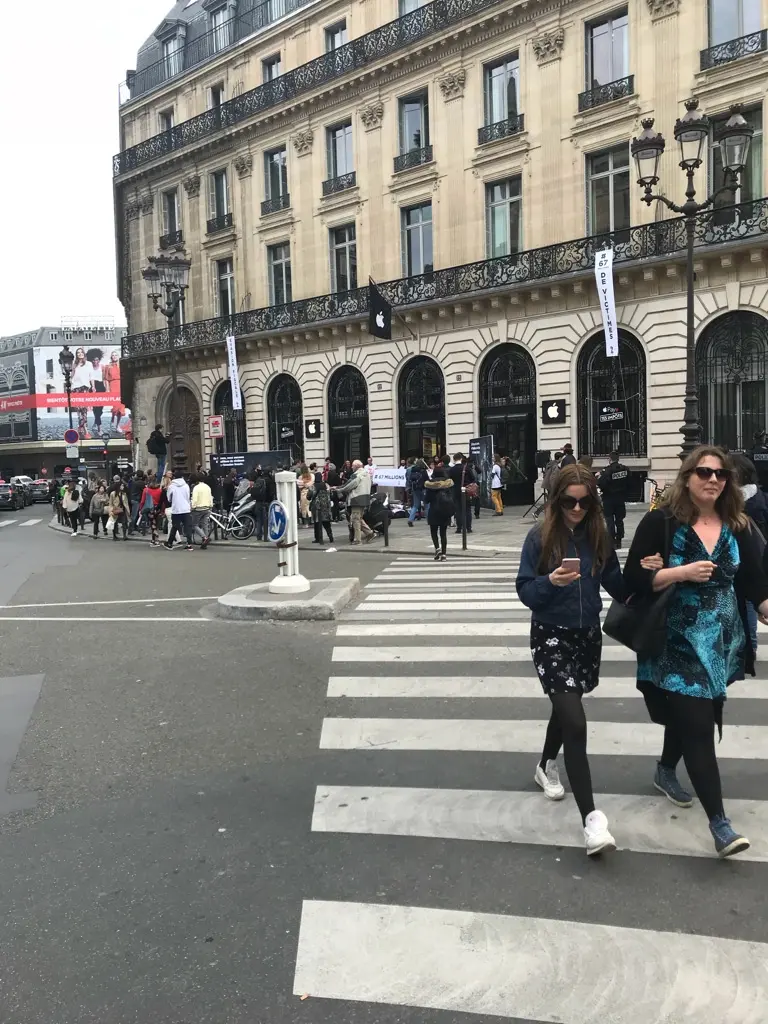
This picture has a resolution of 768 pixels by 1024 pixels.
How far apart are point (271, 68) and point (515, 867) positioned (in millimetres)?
35630

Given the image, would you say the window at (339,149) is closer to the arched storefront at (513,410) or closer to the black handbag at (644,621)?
the arched storefront at (513,410)

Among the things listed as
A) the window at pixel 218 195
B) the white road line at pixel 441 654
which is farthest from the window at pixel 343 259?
the white road line at pixel 441 654

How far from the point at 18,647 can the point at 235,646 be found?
2.32m

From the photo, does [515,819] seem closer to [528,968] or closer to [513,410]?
[528,968]

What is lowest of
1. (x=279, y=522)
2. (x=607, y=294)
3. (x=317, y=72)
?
(x=279, y=522)

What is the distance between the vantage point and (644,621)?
11.8 feet

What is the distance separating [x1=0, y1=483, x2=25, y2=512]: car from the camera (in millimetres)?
43537

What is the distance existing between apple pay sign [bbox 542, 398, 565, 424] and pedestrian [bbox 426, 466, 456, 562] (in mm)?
10805

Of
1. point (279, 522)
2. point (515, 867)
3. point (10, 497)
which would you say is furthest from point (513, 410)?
point (10, 497)

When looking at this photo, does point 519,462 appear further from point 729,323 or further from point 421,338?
point 729,323

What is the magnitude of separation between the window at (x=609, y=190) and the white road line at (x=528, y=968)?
23.1 metres

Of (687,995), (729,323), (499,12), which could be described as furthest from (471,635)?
(499,12)

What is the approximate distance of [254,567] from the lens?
1465 cm

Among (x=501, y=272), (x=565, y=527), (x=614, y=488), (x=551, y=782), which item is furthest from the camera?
(x=501, y=272)
